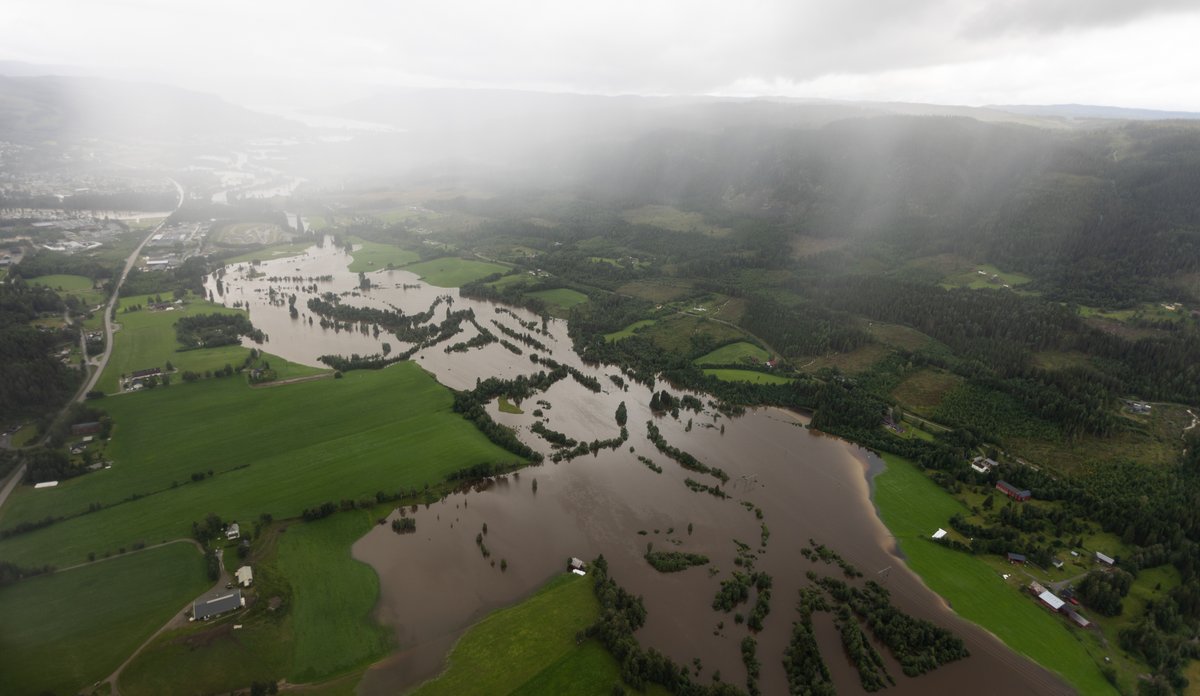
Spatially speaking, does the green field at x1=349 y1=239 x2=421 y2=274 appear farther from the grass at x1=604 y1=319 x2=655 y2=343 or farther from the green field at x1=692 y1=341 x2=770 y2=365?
the green field at x1=692 y1=341 x2=770 y2=365

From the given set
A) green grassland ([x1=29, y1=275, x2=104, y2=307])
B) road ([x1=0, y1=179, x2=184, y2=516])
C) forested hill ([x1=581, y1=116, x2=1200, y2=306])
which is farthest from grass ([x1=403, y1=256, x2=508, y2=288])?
forested hill ([x1=581, y1=116, x2=1200, y2=306])

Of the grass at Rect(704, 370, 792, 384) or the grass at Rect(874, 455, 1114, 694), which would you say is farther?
the grass at Rect(704, 370, 792, 384)

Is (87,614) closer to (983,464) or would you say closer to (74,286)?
(983,464)

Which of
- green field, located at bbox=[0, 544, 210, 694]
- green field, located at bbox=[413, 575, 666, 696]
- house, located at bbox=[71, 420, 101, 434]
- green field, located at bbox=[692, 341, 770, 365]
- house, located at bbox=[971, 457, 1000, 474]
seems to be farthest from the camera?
green field, located at bbox=[692, 341, 770, 365]

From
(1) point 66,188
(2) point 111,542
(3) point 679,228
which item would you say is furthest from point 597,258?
(1) point 66,188

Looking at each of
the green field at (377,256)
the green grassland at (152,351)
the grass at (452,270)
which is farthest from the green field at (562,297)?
the green grassland at (152,351)

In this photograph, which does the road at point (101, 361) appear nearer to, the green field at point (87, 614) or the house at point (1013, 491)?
the green field at point (87, 614)

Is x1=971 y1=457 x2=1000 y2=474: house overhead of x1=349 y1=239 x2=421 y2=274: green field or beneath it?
beneath
